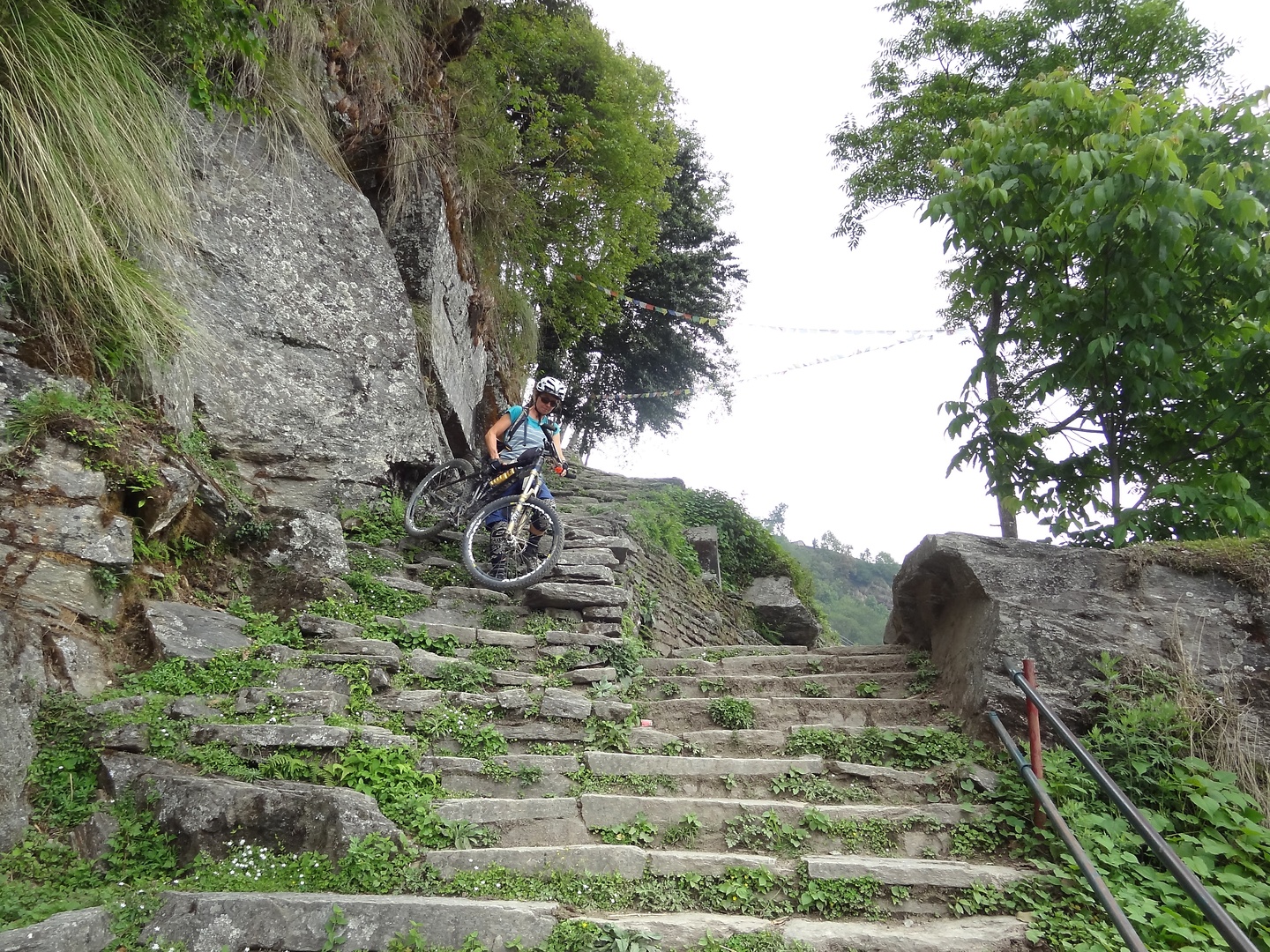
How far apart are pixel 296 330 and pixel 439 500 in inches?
86.2

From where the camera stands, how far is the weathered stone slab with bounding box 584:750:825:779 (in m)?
4.47

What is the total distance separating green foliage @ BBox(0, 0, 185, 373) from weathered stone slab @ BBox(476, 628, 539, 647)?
120 inches

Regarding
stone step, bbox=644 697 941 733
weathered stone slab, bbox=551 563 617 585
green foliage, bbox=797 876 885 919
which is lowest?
green foliage, bbox=797 876 885 919

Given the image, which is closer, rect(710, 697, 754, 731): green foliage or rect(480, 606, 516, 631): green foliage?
rect(710, 697, 754, 731): green foliage

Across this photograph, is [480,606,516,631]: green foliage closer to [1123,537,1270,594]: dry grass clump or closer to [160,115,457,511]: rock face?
[160,115,457,511]: rock face

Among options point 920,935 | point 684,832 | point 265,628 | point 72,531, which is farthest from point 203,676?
point 920,935

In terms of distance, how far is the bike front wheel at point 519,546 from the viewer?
638 cm

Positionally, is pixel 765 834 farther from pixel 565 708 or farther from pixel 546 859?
pixel 565 708

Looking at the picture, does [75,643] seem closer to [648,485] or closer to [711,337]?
[648,485]

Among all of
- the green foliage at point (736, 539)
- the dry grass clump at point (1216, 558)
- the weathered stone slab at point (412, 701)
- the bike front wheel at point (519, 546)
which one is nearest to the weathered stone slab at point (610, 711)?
the weathered stone slab at point (412, 701)

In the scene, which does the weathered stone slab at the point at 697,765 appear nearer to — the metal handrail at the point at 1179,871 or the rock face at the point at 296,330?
the metal handrail at the point at 1179,871

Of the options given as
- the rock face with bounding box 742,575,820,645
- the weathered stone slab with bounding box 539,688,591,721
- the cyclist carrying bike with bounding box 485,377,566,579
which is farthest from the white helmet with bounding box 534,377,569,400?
the rock face with bounding box 742,575,820,645

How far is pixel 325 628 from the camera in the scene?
212 inches

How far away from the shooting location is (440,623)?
19.4 feet
